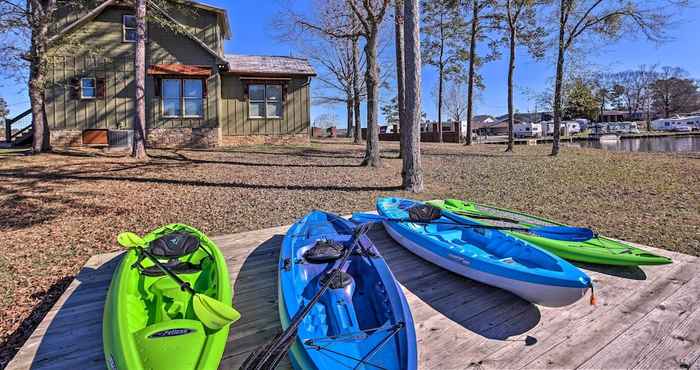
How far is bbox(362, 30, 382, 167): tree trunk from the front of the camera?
10820 millimetres

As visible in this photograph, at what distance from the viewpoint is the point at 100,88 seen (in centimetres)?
1456

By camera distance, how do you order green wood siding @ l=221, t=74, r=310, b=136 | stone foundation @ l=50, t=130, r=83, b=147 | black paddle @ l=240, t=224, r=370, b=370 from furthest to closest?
1. green wood siding @ l=221, t=74, r=310, b=136
2. stone foundation @ l=50, t=130, r=83, b=147
3. black paddle @ l=240, t=224, r=370, b=370

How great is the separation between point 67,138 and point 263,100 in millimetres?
7720

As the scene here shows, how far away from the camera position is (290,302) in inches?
101

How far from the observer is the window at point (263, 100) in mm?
16359

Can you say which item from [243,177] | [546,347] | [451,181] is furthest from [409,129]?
[546,347]

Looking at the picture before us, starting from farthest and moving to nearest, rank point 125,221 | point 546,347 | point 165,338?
point 125,221 < point 546,347 < point 165,338

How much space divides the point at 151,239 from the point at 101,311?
1080 mm

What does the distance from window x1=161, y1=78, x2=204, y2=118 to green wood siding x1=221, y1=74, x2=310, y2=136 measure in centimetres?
102

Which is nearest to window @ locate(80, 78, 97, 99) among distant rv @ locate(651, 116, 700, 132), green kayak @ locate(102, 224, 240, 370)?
green kayak @ locate(102, 224, 240, 370)

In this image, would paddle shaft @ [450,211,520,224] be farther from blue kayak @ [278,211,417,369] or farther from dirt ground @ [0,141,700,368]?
blue kayak @ [278,211,417,369]

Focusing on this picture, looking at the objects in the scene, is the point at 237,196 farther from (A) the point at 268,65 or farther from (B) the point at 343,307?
(A) the point at 268,65

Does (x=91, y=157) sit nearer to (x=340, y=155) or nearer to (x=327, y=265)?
(x=340, y=155)

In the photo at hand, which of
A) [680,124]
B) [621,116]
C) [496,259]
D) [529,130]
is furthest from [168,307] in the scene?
[621,116]
